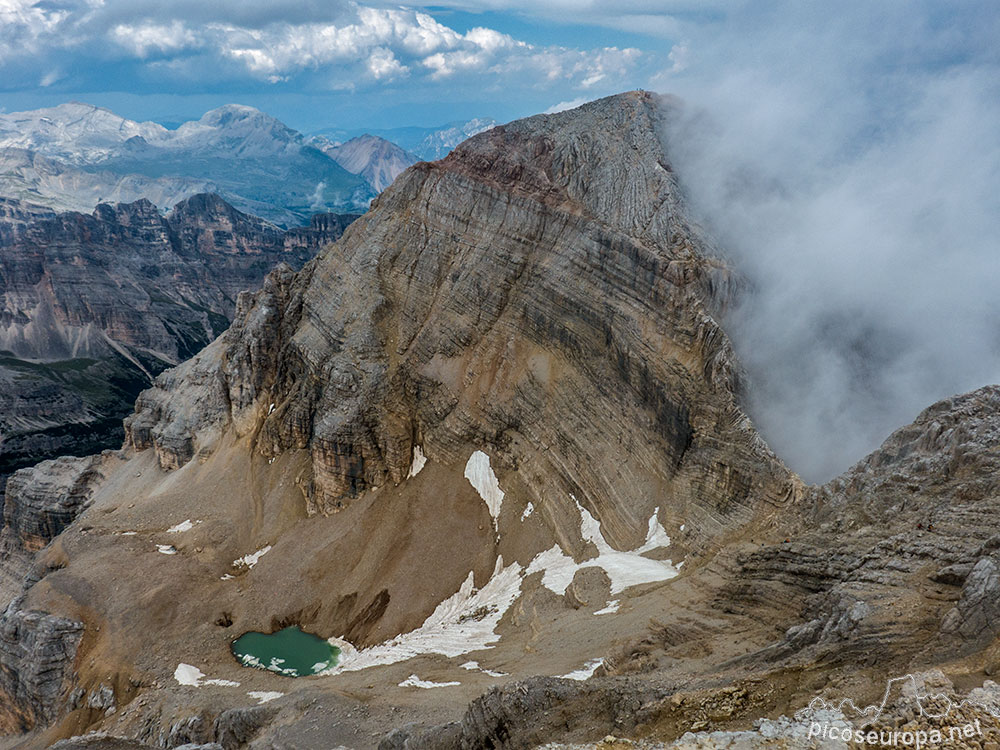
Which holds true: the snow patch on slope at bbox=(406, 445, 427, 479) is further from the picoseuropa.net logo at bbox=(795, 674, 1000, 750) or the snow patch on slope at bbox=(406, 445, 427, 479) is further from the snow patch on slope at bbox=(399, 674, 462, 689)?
the picoseuropa.net logo at bbox=(795, 674, 1000, 750)

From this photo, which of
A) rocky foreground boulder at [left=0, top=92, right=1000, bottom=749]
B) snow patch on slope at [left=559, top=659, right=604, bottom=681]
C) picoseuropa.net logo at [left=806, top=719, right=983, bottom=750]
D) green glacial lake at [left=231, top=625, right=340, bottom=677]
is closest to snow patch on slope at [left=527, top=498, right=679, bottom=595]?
rocky foreground boulder at [left=0, top=92, right=1000, bottom=749]

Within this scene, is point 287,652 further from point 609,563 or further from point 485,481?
point 609,563

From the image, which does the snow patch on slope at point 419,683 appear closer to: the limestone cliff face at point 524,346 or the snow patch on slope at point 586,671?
the snow patch on slope at point 586,671

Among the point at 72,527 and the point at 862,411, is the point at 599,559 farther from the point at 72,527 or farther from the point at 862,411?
the point at 72,527

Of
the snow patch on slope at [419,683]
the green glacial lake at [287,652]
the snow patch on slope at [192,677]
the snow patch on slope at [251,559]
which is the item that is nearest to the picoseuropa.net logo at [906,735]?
the snow patch on slope at [419,683]

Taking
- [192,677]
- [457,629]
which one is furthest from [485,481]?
[192,677]

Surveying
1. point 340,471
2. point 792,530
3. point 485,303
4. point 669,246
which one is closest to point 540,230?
point 485,303
